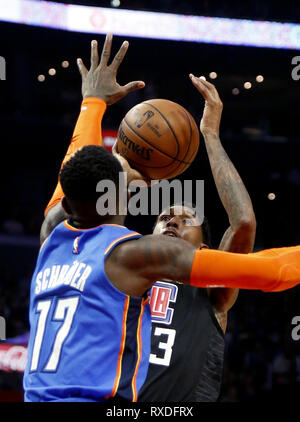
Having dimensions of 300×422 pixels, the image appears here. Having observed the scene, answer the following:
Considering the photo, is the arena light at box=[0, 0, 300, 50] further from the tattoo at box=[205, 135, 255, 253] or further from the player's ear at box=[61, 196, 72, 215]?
the player's ear at box=[61, 196, 72, 215]

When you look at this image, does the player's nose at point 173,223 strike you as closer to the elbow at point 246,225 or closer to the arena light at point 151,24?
the elbow at point 246,225

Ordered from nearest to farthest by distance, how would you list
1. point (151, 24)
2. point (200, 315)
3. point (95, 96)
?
point (95, 96), point (200, 315), point (151, 24)

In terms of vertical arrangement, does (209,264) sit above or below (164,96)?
below

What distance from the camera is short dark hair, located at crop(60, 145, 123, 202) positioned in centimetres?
190

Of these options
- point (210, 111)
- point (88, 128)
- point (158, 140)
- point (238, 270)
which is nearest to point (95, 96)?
point (88, 128)

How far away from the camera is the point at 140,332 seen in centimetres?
189

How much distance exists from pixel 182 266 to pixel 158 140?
3.56ft

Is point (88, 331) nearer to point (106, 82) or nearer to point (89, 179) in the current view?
point (89, 179)

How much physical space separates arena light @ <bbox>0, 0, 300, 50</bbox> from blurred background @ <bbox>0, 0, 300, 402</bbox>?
0.13m

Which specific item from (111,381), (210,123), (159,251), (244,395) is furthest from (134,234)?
(244,395)

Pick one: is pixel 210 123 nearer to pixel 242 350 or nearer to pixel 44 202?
pixel 242 350

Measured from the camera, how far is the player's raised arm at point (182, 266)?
184 cm

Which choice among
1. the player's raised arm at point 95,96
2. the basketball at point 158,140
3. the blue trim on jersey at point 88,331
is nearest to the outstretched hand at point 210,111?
the basketball at point 158,140

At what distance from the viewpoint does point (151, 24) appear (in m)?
10.5
